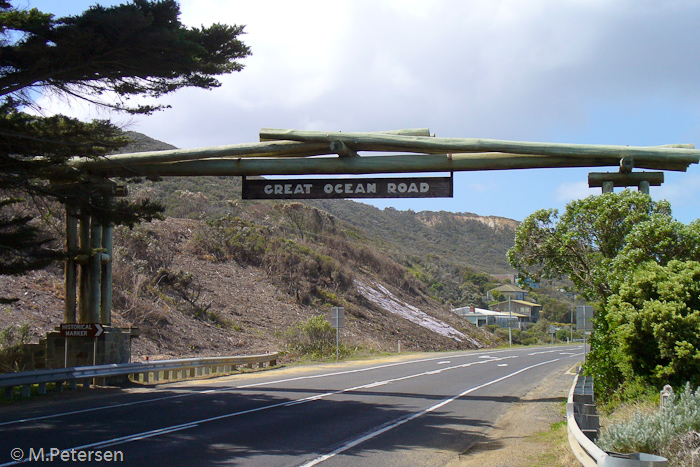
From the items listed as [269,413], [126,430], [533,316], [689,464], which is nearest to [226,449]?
[126,430]

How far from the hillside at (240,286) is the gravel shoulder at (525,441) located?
13.0 metres

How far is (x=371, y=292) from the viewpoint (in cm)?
4753

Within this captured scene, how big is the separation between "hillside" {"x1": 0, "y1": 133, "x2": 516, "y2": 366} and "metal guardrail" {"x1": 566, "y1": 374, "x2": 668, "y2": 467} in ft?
47.6

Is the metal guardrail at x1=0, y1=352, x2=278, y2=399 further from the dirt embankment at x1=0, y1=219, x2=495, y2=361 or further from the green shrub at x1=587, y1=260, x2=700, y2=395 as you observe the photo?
the green shrub at x1=587, y1=260, x2=700, y2=395

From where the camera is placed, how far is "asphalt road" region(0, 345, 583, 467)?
7.91 meters

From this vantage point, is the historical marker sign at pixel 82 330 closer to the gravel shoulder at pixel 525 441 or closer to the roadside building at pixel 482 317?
the gravel shoulder at pixel 525 441

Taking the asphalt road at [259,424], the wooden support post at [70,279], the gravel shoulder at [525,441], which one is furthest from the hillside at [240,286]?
the gravel shoulder at [525,441]

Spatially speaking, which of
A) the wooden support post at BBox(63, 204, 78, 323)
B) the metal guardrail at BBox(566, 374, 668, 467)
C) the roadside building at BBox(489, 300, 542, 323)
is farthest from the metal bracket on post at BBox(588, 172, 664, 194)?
the roadside building at BBox(489, 300, 542, 323)

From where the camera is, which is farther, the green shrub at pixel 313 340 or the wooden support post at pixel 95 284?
the green shrub at pixel 313 340

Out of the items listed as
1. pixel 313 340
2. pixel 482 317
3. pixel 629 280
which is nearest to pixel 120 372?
pixel 629 280

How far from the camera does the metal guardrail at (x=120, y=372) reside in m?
13.0

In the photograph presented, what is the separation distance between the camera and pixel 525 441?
983 centimetres

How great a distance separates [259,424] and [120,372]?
667cm

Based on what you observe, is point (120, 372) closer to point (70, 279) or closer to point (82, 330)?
point (82, 330)
